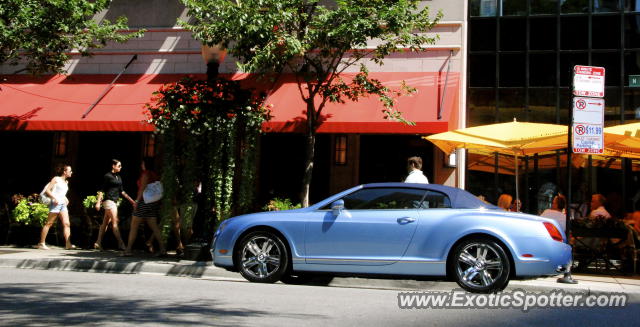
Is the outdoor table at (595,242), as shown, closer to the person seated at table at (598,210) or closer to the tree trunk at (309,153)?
the person seated at table at (598,210)

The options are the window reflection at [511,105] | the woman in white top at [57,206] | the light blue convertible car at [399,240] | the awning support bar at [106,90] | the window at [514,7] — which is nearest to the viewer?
the light blue convertible car at [399,240]

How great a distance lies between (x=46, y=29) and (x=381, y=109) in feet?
22.4

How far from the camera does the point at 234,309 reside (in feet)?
21.9

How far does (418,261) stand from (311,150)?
15.8 feet

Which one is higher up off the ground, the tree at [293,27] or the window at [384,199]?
the tree at [293,27]

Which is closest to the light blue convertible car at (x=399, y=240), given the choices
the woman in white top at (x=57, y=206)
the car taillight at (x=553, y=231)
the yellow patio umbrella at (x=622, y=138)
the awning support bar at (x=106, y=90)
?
the car taillight at (x=553, y=231)

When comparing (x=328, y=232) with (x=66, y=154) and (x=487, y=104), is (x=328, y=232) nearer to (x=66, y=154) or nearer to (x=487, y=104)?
(x=487, y=104)

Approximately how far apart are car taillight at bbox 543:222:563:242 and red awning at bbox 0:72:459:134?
4.71 m

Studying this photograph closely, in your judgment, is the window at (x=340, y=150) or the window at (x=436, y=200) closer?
the window at (x=436, y=200)

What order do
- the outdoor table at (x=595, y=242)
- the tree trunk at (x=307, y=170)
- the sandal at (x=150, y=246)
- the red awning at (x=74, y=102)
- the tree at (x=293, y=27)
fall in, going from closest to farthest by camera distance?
the outdoor table at (x=595, y=242) < the tree at (x=293, y=27) < the tree trunk at (x=307, y=170) < the sandal at (x=150, y=246) < the red awning at (x=74, y=102)

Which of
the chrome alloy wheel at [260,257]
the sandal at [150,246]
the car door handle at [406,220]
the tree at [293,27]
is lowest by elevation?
the sandal at [150,246]

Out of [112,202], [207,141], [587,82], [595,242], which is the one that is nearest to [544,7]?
[587,82]

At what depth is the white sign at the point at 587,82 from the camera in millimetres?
9992

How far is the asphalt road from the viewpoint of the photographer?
19.8 feet
